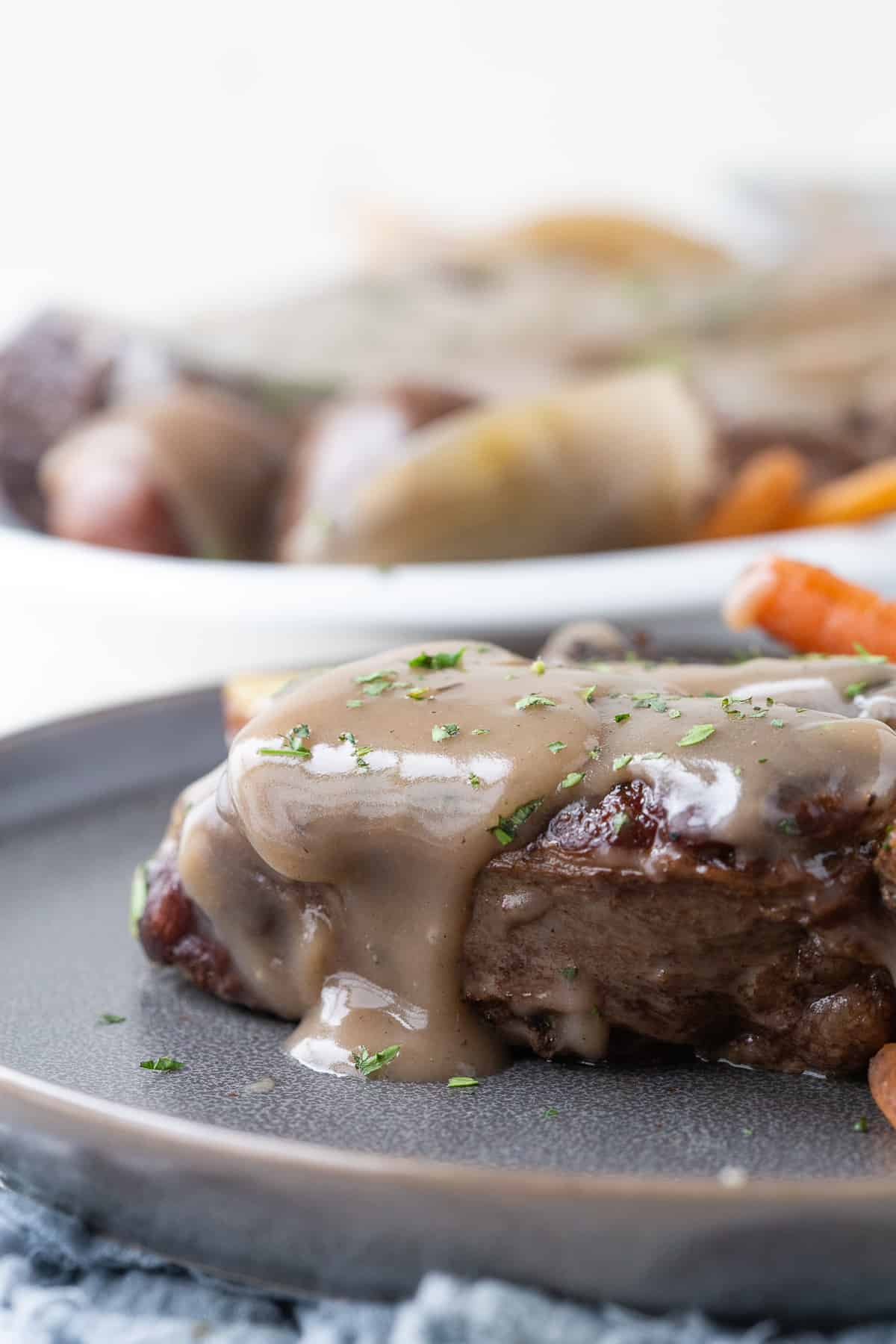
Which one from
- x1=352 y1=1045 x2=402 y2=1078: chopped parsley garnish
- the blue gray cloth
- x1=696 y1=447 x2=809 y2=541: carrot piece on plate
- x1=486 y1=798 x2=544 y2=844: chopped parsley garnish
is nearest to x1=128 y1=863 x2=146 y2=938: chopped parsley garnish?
x1=352 y1=1045 x2=402 y2=1078: chopped parsley garnish

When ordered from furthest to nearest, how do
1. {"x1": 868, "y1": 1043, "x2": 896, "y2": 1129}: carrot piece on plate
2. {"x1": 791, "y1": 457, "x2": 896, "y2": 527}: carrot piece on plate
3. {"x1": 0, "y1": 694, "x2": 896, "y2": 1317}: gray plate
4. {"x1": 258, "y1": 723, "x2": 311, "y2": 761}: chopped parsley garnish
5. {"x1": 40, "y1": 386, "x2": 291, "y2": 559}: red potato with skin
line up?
{"x1": 40, "y1": 386, "x2": 291, "y2": 559}: red potato with skin → {"x1": 791, "y1": 457, "x2": 896, "y2": 527}: carrot piece on plate → {"x1": 258, "y1": 723, "x2": 311, "y2": 761}: chopped parsley garnish → {"x1": 868, "y1": 1043, "x2": 896, "y2": 1129}: carrot piece on plate → {"x1": 0, "y1": 694, "x2": 896, "y2": 1317}: gray plate

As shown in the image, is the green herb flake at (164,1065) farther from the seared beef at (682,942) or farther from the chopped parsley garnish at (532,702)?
the chopped parsley garnish at (532,702)

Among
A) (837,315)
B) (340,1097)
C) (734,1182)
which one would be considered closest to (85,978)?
(340,1097)

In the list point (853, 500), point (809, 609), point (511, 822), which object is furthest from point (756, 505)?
point (511, 822)

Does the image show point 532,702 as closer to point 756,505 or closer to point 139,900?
point 139,900

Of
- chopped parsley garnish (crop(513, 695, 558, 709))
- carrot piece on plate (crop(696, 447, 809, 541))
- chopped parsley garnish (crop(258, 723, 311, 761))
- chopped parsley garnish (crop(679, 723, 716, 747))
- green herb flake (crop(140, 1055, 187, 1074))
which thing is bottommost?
carrot piece on plate (crop(696, 447, 809, 541))

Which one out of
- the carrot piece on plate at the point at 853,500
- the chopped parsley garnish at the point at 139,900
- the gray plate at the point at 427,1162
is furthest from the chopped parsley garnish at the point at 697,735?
the carrot piece on plate at the point at 853,500

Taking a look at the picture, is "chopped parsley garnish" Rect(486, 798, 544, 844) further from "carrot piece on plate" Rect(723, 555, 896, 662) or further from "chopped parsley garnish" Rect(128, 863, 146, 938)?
"carrot piece on plate" Rect(723, 555, 896, 662)
